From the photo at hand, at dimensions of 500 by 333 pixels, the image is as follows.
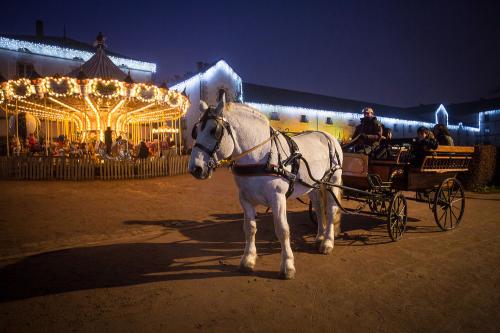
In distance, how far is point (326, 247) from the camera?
5004 mm

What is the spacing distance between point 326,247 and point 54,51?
36141 mm

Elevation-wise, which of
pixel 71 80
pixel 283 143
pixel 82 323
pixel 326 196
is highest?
pixel 71 80

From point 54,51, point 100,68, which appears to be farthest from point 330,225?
point 54,51

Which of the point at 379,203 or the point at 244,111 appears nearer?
the point at 244,111

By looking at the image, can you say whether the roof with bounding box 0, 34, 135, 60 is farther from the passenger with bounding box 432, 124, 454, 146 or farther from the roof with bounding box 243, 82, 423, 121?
the passenger with bounding box 432, 124, 454, 146

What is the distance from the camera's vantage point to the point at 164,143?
2575cm

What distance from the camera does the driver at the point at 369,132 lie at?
21.0 ft

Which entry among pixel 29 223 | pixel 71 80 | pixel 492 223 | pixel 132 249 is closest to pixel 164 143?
pixel 71 80

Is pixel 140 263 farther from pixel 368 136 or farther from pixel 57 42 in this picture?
pixel 57 42

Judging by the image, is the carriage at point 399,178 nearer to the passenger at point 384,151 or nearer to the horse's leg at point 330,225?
the passenger at point 384,151

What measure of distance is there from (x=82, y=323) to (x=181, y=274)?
1411 millimetres

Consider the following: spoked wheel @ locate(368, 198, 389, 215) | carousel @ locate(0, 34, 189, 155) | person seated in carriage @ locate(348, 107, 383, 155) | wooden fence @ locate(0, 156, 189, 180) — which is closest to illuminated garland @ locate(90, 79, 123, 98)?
carousel @ locate(0, 34, 189, 155)

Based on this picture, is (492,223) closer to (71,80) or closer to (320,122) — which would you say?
(71,80)

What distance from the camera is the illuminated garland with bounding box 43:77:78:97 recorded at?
1457 cm
